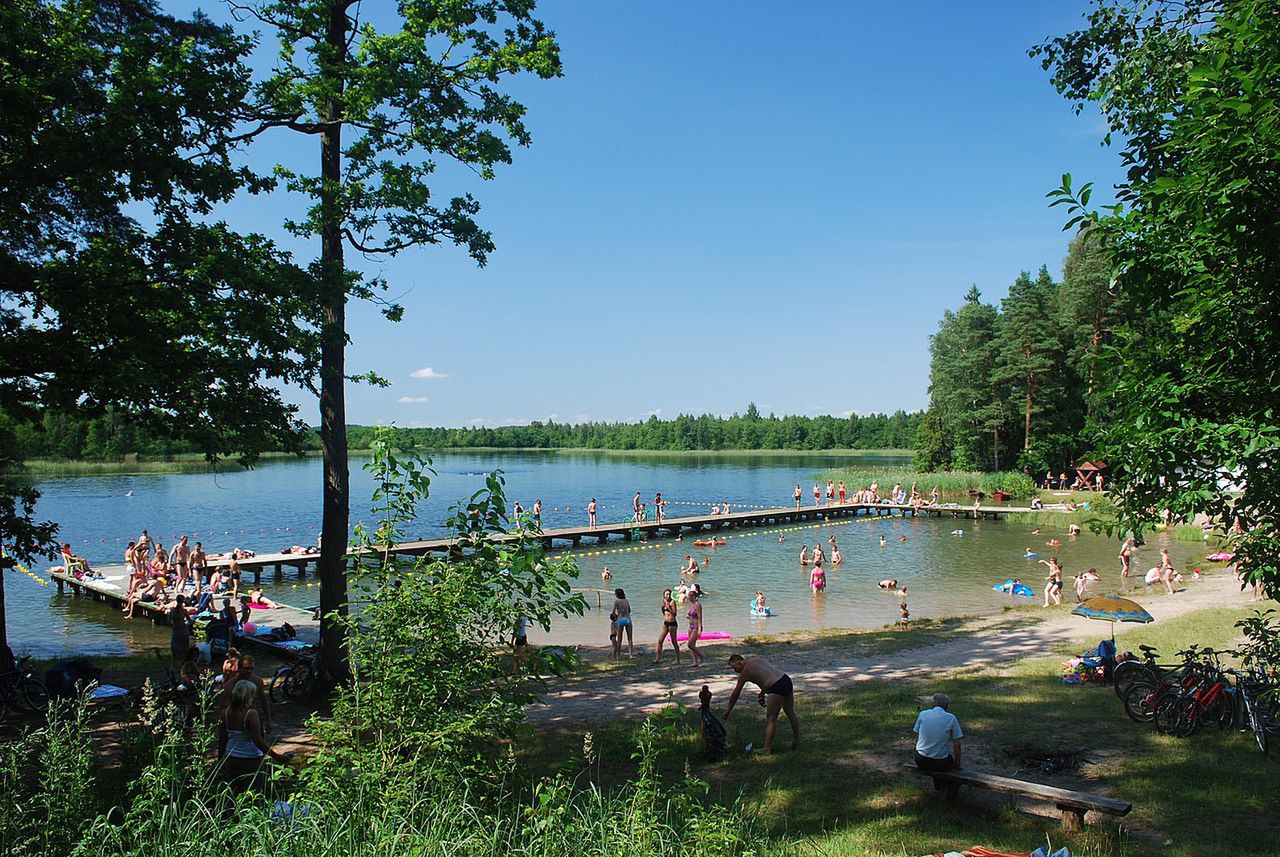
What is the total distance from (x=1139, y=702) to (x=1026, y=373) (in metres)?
53.2

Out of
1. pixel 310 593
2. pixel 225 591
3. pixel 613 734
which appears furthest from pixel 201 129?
pixel 310 593

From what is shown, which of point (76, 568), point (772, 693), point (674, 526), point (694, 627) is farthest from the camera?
point (674, 526)

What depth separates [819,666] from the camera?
49.4 feet

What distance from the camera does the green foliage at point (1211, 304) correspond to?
4.31 meters

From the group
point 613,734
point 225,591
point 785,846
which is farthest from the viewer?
point 225,591

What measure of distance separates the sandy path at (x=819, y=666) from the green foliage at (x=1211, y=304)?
7.66 m

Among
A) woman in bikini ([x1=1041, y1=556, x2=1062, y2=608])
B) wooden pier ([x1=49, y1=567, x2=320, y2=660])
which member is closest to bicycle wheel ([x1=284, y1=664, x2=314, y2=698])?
wooden pier ([x1=49, y1=567, x2=320, y2=660])

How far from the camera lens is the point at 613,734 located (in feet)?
33.2

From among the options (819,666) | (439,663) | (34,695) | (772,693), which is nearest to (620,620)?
(819,666)

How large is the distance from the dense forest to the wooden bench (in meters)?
51.9

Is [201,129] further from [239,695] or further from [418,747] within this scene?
[418,747]

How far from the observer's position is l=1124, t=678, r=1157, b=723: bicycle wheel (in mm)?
9836

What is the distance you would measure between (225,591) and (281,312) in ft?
58.3

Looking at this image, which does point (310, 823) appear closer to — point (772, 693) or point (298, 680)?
point (772, 693)
